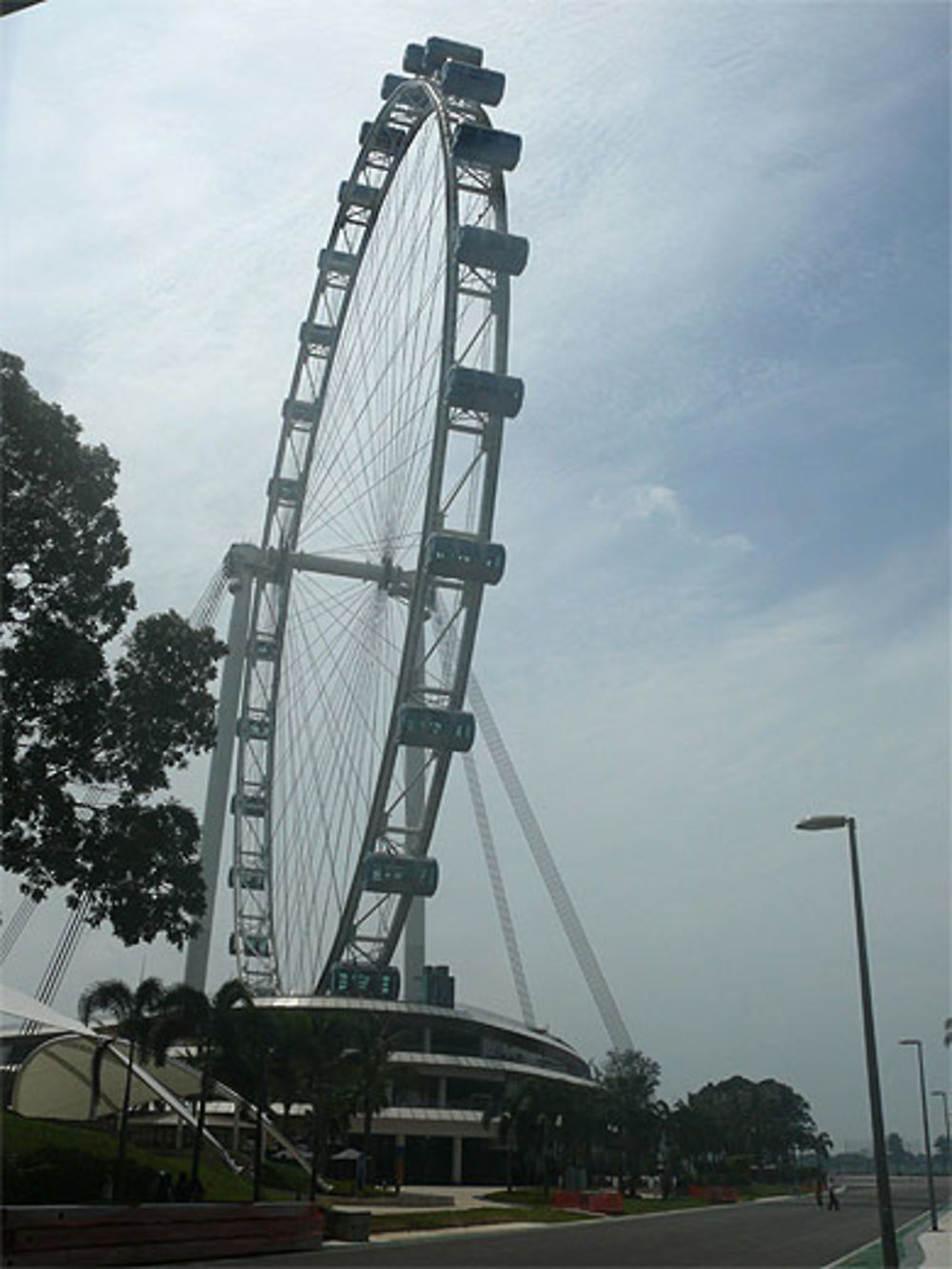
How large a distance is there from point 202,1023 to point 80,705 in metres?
16.3

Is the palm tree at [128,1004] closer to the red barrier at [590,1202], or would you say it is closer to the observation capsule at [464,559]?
the observation capsule at [464,559]

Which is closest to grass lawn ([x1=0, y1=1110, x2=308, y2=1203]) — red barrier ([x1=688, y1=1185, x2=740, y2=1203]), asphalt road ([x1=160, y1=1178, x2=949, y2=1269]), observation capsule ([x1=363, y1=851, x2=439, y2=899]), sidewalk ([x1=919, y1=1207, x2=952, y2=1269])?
asphalt road ([x1=160, y1=1178, x2=949, y2=1269])

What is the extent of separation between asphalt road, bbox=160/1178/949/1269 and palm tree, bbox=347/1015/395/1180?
1085 cm

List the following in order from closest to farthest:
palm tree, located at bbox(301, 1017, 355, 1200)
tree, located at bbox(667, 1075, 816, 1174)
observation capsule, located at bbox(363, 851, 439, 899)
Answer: palm tree, located at bbox(301, 1017, 355, 1200) < observation capsule, located at bbox(363, 851, 439, 899) < tree, located at bbox(667, 1075, 816, 1174)

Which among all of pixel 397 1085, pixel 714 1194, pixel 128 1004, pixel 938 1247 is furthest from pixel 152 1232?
pixel 714 1194

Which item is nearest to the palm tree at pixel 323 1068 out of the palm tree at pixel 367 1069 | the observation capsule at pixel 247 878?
the palm tree at pixel 367 1069

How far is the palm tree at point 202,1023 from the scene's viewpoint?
3856cm

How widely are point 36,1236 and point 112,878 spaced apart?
661 cm

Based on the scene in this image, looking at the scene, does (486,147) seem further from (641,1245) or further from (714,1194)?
(714,1194)

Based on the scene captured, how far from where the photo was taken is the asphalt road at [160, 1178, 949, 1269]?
2973 centimetres

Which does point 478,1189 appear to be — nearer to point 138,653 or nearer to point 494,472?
point 494,472

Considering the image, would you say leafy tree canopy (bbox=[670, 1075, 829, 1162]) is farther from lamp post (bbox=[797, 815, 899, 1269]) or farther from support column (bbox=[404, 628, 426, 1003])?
lamp post (bbox=[797, 815, 899, 1269])

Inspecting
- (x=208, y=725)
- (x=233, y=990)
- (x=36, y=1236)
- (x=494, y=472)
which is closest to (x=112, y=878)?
(x=208, y=725)

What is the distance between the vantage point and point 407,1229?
40.5 meters
